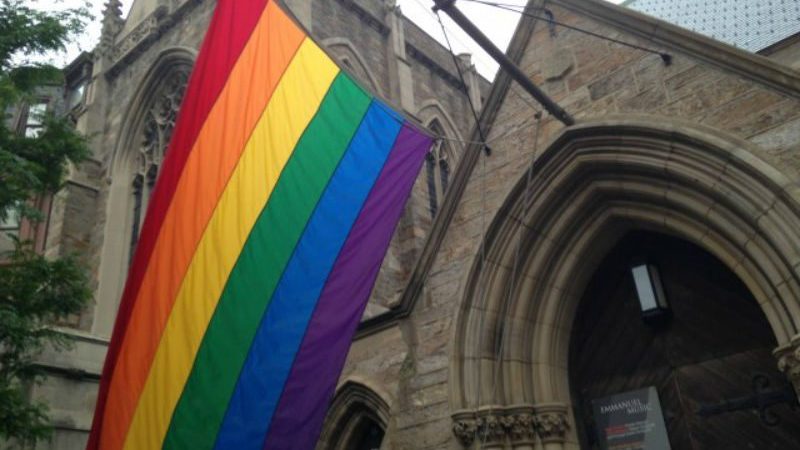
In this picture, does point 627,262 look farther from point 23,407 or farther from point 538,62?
point 23,407

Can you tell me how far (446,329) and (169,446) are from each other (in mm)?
2920

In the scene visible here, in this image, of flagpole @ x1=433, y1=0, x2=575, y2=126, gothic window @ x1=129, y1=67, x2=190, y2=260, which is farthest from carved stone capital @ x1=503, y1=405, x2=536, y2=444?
gothic window @ x1=129, y1=67, x2=190, y2=260

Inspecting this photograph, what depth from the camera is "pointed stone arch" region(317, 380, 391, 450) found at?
7.37 metres

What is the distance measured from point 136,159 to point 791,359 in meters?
17.4

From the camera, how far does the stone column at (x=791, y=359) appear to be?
484cm

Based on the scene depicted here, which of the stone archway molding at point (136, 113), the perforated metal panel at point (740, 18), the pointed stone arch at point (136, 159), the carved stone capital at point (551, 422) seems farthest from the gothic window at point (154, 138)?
the carved stone capital at point (551, 422)

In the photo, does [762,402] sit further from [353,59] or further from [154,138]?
[154,138]

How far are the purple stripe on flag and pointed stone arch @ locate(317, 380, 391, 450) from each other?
2479 mm

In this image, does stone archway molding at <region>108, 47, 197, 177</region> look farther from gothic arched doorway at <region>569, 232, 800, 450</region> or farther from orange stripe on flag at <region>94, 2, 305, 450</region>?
gothic arched doorway at <region>569, 232, 800, 450</region>

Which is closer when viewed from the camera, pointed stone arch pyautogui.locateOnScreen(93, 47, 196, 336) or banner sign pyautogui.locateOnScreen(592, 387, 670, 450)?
banner sign pyautogui.locateOnScreen(592, 387, 670, 450)

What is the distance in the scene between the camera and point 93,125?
769 inches

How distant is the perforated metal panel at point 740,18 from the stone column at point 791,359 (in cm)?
374

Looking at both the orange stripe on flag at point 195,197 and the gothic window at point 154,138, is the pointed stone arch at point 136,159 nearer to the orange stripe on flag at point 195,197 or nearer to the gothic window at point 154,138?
the gothic window at point 154,138

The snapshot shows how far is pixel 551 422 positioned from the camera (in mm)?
6262
